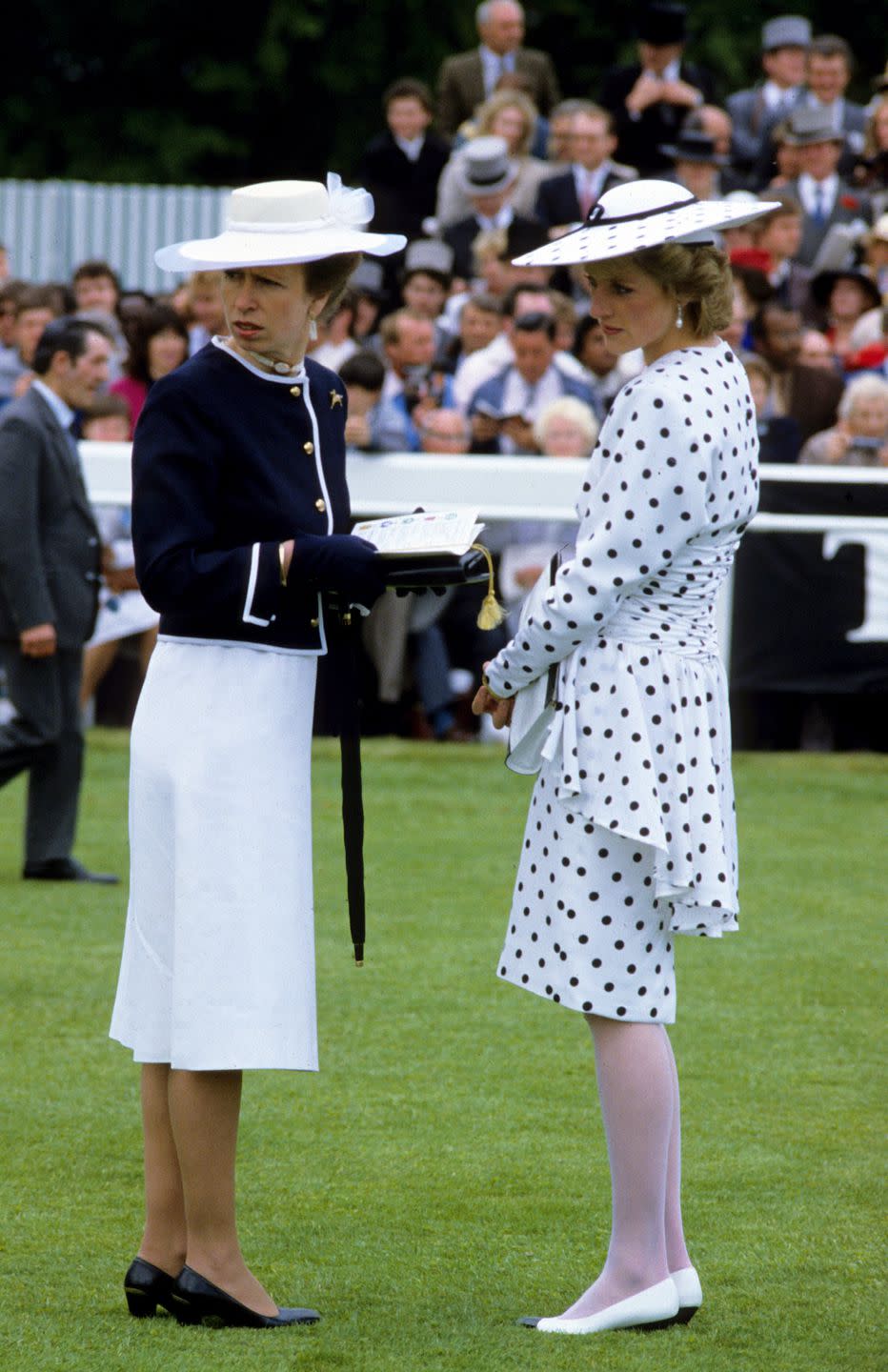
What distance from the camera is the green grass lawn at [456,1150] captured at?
168 inches

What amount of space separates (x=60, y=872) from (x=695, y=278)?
5.20 metres

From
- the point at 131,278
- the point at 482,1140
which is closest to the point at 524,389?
the point at 482,1140

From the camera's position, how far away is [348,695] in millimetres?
4414

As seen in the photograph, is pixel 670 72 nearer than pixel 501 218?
No

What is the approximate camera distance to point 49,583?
28.8 feet

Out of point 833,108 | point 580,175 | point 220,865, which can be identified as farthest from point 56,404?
point 833,108

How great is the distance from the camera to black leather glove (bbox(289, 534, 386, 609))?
4176 millimetres

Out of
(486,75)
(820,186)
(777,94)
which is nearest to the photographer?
(820,186)

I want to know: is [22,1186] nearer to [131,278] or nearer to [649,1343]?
[649,1343]

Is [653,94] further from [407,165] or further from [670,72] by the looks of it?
[407,165]

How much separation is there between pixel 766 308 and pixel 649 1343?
Result: 9686 millimetres

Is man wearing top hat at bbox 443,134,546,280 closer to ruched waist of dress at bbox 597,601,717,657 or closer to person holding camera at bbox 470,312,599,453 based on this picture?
person holding camera at bbox 470,312,599,453

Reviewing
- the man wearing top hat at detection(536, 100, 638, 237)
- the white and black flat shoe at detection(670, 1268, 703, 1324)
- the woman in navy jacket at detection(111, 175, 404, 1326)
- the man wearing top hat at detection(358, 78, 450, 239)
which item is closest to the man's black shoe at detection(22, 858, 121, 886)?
the woman in navy jacket at detection(111, 175, 404, 1326)

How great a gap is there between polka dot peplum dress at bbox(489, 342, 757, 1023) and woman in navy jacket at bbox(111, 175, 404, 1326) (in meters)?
0.42
